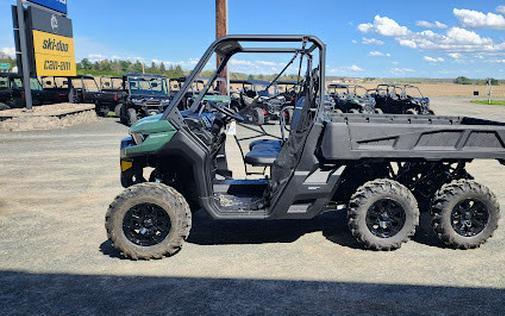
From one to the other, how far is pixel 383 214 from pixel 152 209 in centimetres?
227

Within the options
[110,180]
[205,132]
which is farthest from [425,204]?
[110,180]

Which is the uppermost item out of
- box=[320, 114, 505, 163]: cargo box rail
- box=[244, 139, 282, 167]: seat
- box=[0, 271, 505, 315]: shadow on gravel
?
box=[320, 114, 505, 163]: cargo box rail

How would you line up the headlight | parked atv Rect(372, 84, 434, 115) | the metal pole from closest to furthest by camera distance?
the headlight
the metal pole
parked atv Rect(372, 84, 434, 115)

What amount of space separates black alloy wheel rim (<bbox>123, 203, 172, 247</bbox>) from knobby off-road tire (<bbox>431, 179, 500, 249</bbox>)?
2681mm

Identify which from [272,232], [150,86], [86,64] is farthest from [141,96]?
[86,64]

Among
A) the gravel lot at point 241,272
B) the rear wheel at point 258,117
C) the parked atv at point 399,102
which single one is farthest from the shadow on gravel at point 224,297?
the parked atv at point 399,102

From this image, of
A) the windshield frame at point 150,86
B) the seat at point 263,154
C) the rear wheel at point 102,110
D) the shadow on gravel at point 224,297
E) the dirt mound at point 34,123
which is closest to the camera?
the shadow on gravel at point 224,297

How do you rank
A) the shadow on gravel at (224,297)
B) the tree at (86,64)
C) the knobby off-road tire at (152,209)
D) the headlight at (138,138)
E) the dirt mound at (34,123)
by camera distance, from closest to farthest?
1. the shadow on gravel at (224,297)
2. the knobby off-road tire at (152,209)
3. the headlight at (138,138)
4. the dirt mound at (34,123)
5. the tree at (86,64)

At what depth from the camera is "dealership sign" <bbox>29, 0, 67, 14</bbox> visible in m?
17.2

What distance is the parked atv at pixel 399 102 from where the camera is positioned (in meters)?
18.1

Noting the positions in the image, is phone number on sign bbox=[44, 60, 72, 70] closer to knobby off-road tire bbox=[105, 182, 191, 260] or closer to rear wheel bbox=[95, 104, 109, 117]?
rear wheel bbox=[95, 104, 109, 117]

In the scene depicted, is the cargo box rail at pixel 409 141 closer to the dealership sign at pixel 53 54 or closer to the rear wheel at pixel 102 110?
the dealership sign at pixel 53 54

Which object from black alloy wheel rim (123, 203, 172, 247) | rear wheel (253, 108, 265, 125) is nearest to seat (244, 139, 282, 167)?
rear wheel (253, 108, 265, 125)

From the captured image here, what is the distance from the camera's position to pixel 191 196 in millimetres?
4496
